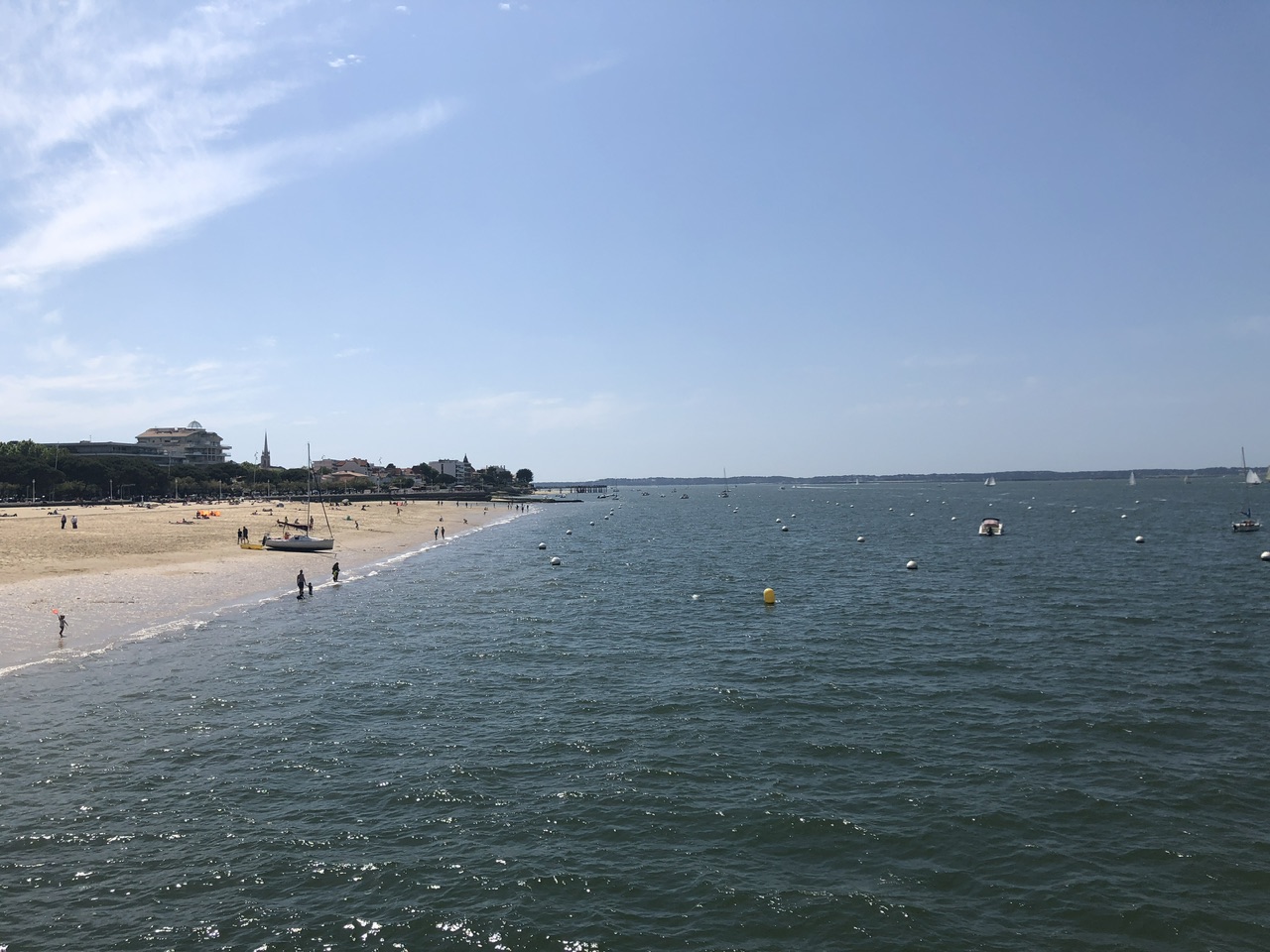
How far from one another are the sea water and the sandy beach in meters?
4.55

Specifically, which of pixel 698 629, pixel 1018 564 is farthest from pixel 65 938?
pixel 1018 564

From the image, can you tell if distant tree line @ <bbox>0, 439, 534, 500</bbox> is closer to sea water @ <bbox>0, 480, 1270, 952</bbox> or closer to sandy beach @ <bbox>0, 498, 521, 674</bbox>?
sandy beach @ <bbox>0, 498, 521, 674</bbox>

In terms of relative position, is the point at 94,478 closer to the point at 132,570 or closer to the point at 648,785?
the point at 132,570

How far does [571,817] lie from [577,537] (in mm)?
82475

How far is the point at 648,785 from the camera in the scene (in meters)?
17.7

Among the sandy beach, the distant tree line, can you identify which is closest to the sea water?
the sandy beach

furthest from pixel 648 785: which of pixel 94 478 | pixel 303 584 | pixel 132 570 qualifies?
pixel 94 478

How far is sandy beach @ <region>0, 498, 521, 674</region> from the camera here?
3434 cm

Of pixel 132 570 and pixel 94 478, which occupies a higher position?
pixel 94 478

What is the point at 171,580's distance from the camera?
162 feet

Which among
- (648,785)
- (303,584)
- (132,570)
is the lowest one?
(648,785)

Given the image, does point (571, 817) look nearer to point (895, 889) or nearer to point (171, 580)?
point (895, 889)

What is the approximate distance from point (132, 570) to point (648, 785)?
4878 cm

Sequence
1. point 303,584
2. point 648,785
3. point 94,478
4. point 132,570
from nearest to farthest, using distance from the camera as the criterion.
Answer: point 648,785 → point 303,584 → point 132,570 → point 94,478
